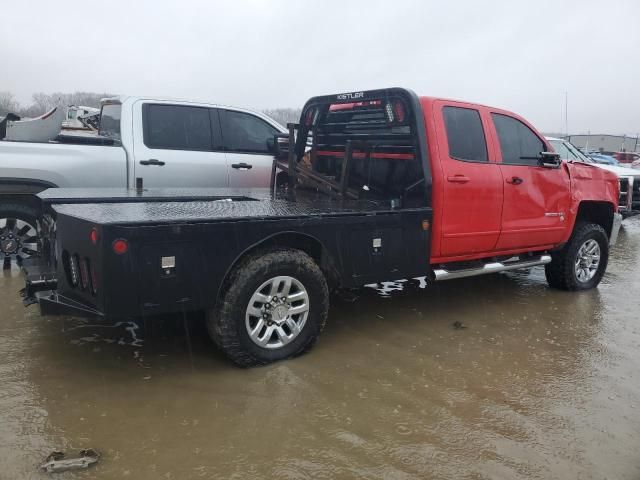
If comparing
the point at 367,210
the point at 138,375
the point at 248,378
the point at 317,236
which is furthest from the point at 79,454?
the point at 367,210

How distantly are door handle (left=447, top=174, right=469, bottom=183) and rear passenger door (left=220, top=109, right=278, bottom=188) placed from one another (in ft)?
7.92

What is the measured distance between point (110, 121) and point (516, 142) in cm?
440

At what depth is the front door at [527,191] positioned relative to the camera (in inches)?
211

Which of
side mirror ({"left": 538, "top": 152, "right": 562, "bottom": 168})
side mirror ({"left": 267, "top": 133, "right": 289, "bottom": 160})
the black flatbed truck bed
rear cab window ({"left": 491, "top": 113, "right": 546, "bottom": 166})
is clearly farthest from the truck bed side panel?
side mirror ({"left": 267, "top": 133, "right": 289, "bottom": 160})

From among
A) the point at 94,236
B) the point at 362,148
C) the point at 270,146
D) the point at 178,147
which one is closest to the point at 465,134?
the point at 362,148

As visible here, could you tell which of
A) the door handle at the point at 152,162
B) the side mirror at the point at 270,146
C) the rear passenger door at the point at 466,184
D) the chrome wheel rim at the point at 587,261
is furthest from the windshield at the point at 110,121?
the chrome wheel rim at the point at 587,261

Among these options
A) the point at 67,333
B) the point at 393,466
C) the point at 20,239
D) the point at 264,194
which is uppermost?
the point at 264,194

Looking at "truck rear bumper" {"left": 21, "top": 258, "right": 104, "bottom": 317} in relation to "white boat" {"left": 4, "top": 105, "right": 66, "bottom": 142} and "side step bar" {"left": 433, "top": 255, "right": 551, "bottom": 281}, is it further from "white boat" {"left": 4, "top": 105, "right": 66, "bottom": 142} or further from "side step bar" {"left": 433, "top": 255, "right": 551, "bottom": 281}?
"side step bar" {"left": 433, "top": 255, "right": 551, "bottom": 281}

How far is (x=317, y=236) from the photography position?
3938mm

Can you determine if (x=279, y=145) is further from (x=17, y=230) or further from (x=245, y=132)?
(x=17, y=230)

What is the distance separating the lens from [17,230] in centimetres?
580

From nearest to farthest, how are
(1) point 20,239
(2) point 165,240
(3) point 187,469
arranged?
(3) point 187,469
(2) point 165,240
(1) point 20,239

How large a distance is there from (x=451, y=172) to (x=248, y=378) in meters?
2.48

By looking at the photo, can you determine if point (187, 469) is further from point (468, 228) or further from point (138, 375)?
point (468, 228)
